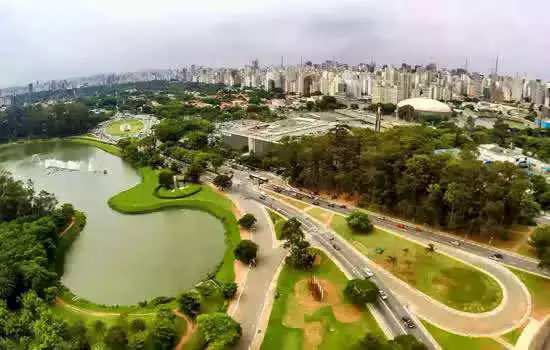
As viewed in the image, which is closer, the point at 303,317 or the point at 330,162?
the point at 303,317

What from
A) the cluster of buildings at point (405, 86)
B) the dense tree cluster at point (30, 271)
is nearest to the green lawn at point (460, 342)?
the dense tree cluster at point (30, 271)

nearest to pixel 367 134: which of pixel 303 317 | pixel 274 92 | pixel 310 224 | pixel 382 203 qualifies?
pixel 382 203

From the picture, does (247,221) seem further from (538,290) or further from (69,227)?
(538,290)

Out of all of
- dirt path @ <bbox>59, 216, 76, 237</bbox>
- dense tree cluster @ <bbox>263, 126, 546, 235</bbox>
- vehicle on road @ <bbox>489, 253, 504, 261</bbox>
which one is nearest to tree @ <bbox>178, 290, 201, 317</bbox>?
dirt path @ <bbox>59, 216, 76, 237</bbox>

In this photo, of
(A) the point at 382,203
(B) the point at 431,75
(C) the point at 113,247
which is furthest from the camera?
(B) the point at 431,75

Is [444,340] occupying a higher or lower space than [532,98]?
lower

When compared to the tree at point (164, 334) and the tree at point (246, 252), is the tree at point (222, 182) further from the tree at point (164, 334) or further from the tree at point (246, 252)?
the tree at point (164, 334)

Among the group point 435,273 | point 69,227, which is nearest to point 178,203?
point 69,227

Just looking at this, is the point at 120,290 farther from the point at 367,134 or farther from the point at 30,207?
the point at 367,134
